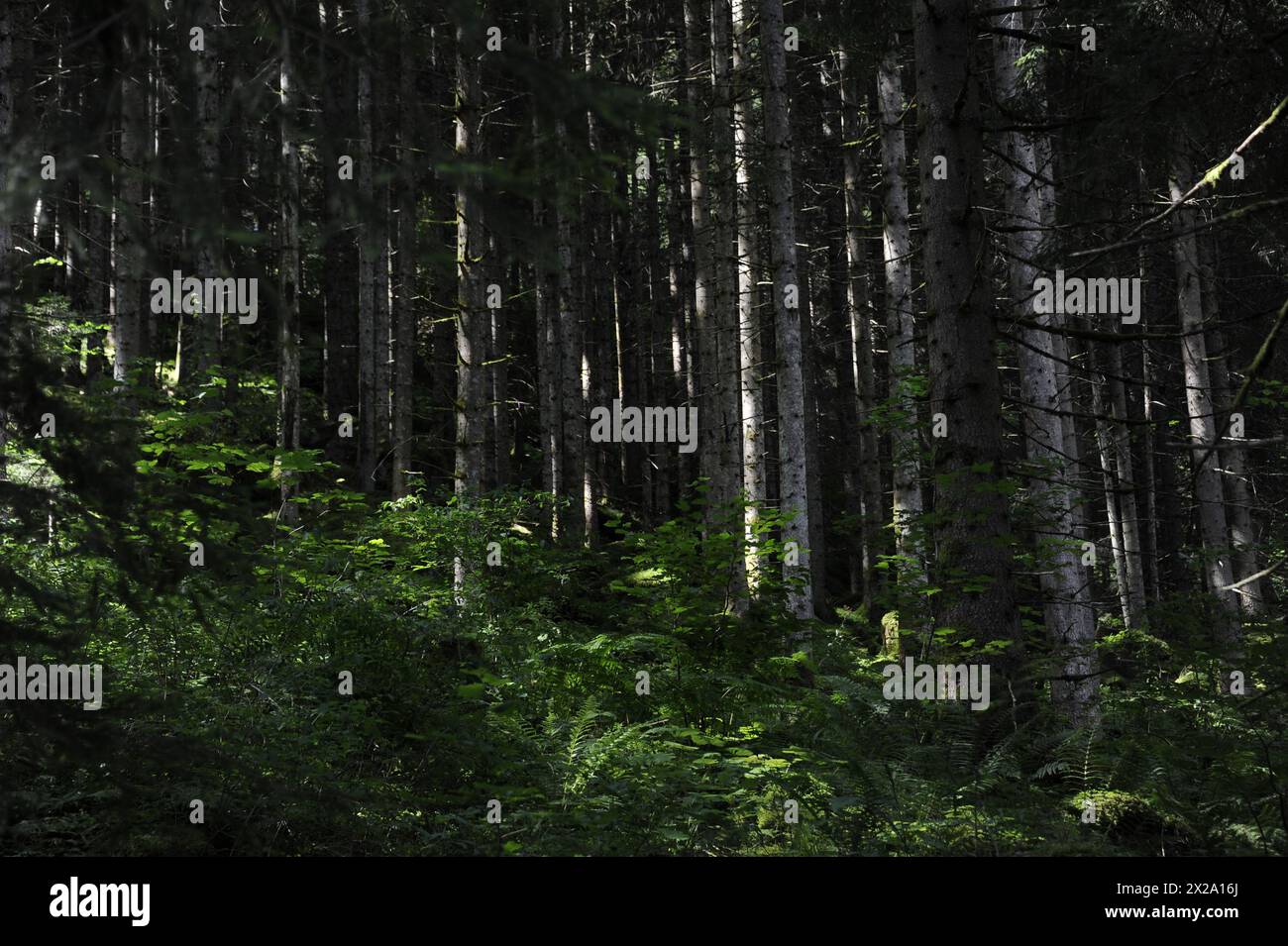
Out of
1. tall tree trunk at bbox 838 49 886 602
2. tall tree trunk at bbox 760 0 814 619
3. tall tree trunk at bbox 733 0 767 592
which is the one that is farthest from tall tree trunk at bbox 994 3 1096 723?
tall tree trunk at bbox 838 49 886 602

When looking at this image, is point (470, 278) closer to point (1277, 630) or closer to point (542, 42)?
point (1277, 630)

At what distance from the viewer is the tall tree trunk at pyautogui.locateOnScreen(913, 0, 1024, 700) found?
21.5 feet

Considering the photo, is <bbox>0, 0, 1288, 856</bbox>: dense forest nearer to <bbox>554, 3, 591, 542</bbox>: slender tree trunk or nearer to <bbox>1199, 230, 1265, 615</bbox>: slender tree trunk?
<bbox>1199, 230, 1265, 615</bbox>: slender tree trunk

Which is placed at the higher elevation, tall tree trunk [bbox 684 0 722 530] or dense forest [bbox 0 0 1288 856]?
tall tree trunk [bbox 684 0 722 530]

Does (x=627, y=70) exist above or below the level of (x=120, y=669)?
above

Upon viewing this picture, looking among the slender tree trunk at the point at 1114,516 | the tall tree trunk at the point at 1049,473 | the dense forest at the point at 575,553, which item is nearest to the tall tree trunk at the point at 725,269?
the dense forest at the point at 575,553

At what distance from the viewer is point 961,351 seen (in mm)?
6684

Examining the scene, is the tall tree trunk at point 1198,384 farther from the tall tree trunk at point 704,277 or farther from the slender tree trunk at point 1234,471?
the tall tree trunk at point 704,277

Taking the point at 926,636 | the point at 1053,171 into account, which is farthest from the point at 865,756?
the point at 1053,171

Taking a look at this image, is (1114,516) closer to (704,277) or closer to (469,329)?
(704,277)

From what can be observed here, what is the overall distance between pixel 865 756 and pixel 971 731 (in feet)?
2.39

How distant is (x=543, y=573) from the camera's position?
11.5 meters

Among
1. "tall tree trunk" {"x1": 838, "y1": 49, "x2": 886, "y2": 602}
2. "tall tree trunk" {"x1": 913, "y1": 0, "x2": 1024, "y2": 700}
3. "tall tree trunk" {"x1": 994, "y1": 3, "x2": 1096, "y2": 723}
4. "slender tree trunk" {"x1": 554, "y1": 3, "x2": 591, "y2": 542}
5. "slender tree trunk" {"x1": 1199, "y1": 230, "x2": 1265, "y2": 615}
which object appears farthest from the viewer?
"slender tree trunk" {"x1": 554, "y1": 3, "x2": 591, "y2": 542}

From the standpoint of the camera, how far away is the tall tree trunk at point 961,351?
656 cm
